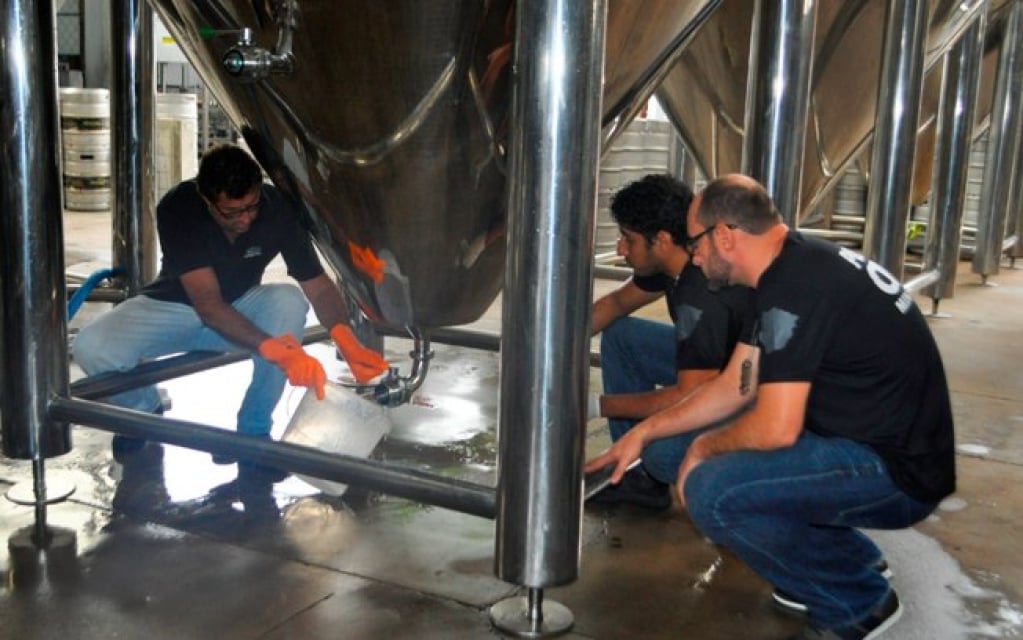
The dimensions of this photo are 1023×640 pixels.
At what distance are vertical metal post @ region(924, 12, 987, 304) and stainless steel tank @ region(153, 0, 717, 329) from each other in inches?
146

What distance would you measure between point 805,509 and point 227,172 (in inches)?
66.7

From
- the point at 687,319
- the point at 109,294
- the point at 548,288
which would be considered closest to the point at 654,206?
the point at 687,319

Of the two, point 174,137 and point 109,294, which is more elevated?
point 174,137

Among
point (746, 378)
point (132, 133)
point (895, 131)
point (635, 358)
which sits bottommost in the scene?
point (635, 358)

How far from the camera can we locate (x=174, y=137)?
978cm

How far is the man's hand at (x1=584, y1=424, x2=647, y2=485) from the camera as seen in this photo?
2.22m

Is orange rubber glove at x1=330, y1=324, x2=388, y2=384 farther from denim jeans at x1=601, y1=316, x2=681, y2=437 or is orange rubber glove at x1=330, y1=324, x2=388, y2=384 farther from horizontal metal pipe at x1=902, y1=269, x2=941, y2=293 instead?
horizontal metal pipe at x1=902, y1=269, x2=941, y2=293

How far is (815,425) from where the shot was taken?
2197 mm

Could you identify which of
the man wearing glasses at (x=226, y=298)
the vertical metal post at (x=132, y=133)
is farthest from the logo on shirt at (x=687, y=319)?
the vertical metal post at (x=132, y=133)

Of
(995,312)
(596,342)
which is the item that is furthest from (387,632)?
(995,312)

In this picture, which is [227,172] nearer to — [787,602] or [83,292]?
[83,292]

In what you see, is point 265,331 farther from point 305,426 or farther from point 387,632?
point 387,632

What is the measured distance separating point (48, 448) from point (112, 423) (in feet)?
0.75

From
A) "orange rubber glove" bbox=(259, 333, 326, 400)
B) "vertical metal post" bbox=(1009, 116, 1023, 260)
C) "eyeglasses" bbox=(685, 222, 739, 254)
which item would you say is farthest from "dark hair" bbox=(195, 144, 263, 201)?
"vertical metal post" bbox=(1009, 116, 1023, 260)
